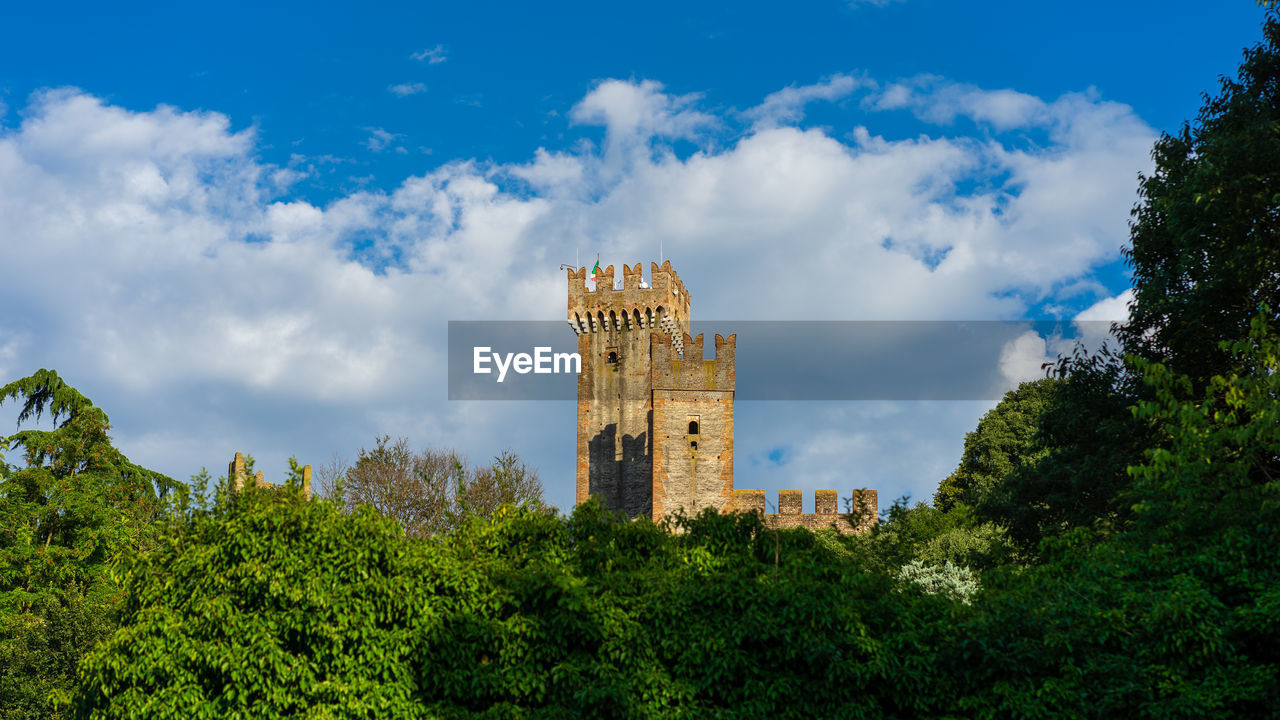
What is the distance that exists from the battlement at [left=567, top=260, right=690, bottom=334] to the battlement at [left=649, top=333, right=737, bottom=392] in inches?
451

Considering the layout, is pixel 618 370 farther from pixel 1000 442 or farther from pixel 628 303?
pixel 1000 442

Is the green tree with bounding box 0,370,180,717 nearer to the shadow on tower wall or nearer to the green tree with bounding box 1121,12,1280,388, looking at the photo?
the shadow on tower wall

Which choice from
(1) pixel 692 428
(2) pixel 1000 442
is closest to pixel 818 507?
(1) pixel 692 428

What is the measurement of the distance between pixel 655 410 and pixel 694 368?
268 cm

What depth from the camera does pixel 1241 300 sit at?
21281 millimetres

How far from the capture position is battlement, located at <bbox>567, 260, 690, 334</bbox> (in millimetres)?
59719

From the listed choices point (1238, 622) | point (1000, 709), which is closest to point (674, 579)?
point (1000, 709)

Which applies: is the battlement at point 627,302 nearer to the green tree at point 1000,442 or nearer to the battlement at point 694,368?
the battlement at point 694,368

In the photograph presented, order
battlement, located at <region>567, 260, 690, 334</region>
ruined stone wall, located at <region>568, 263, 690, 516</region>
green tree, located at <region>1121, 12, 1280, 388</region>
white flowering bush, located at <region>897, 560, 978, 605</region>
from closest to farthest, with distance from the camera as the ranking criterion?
1. green tree, located at <region>1121, 12, 1280, 388</region>
2. white flowering bush, located at <region>897, 560, 978, 605</region>
3. ruined stone wall, located at <region>568, 263, 690, 516</region>
4. battlement, located at <region>567, 260, 690, 334</region>

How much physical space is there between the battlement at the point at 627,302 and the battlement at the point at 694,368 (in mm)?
11461

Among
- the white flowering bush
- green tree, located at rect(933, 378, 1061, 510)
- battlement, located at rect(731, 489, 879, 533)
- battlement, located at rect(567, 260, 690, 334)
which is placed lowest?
the white flowering bush

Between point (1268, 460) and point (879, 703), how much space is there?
11632 mm

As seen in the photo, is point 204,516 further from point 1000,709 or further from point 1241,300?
point 1241,300

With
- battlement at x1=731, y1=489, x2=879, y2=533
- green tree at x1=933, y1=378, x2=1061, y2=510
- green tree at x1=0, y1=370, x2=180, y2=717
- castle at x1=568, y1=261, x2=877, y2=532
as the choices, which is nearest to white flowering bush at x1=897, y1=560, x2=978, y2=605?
castle at x1=568, y1=261, x2=877, y2=532
